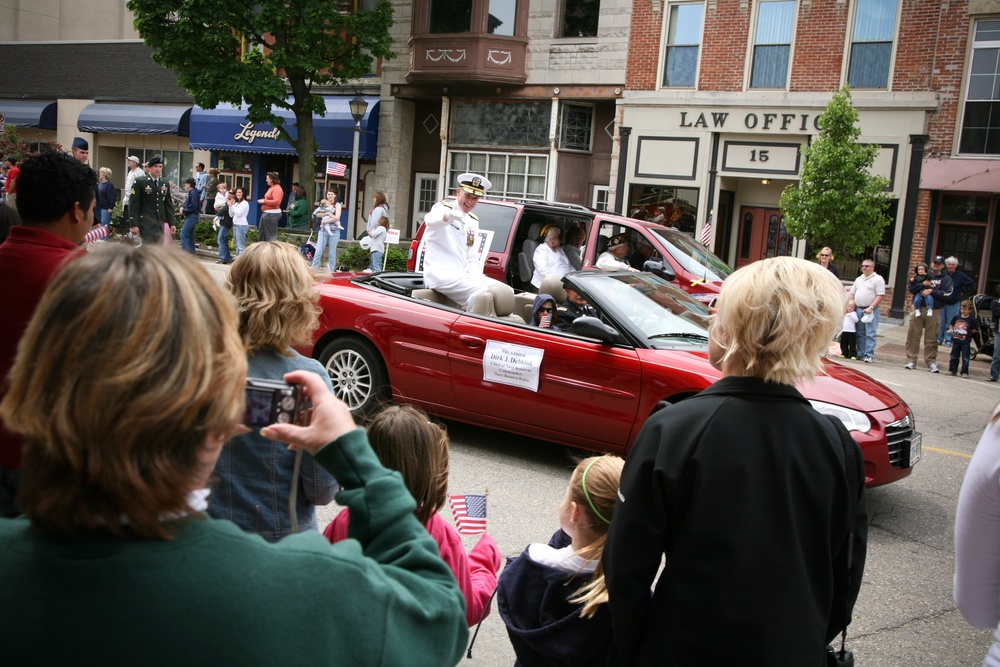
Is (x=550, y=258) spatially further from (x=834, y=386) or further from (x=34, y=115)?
(x=34, y=115)

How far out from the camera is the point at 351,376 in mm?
7160

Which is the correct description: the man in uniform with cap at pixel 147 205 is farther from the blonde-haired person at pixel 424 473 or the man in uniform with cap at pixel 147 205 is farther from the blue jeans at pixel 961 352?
the blue jeans at pixel 961 352

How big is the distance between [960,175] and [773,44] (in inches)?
217

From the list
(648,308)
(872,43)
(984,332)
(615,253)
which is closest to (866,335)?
(984,332)

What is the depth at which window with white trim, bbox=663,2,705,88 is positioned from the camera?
2214 centimetres

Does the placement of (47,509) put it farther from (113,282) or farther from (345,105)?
(345,105)

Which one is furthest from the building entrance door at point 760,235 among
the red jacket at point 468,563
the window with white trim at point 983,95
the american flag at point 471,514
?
the red jacket at point 468,563

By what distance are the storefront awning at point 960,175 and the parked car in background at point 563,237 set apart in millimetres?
9620

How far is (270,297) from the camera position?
2.78m

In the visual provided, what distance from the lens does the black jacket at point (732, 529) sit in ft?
6.53

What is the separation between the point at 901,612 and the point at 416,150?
24.3 meters

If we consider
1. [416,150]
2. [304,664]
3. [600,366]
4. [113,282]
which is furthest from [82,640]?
[416,150]

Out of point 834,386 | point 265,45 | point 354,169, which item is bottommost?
point 834,386

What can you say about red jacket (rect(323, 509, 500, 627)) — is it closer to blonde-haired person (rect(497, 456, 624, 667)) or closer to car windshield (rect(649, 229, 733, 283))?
blonde-haired person (rect(497, 456, 624, 667))
